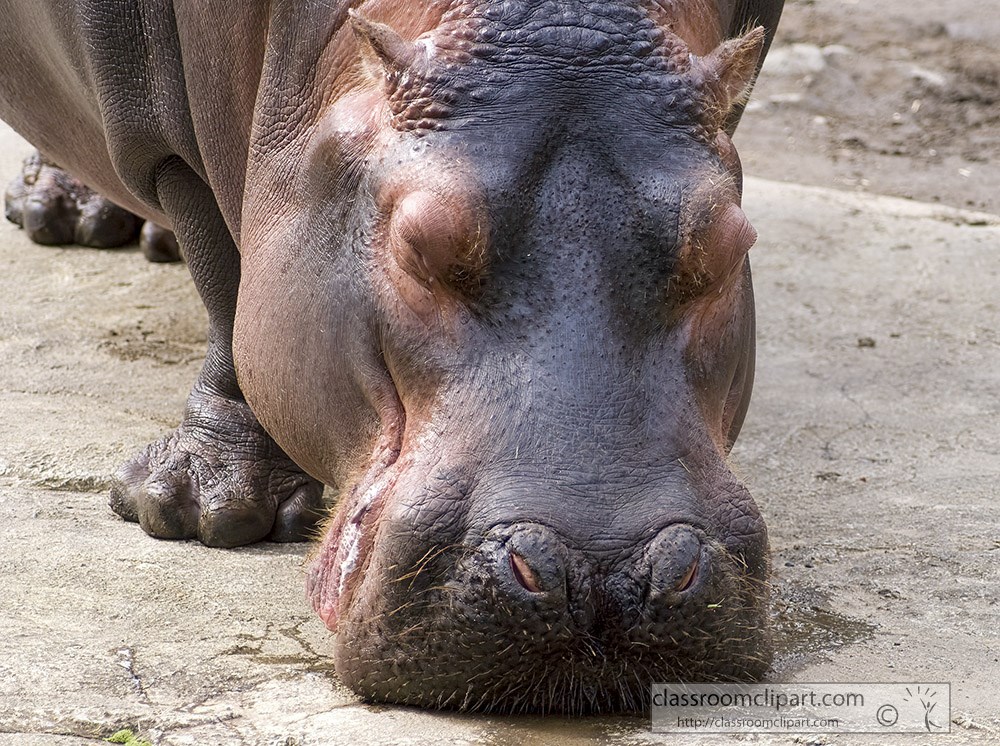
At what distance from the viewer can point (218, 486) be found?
4.09 m

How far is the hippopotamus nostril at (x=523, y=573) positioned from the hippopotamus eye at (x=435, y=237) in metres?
0.54

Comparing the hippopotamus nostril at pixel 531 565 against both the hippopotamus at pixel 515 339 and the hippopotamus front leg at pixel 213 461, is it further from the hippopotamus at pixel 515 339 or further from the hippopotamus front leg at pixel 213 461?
the hippopotamus front leg at pixel 213 461

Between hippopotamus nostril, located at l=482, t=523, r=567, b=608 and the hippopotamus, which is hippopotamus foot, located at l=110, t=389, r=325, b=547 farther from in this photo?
hippopotamus nostril, located at l=482, t=523, r=567, b=608

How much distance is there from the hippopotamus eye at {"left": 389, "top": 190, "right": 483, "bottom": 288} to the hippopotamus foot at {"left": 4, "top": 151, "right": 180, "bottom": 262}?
12.5 feet

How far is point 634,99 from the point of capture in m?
2.94

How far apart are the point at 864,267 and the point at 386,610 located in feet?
14.6

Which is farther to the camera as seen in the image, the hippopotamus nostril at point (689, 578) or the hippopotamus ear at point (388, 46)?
the hippopotamus ear at point (388, 46)

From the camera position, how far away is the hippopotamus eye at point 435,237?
2.80m

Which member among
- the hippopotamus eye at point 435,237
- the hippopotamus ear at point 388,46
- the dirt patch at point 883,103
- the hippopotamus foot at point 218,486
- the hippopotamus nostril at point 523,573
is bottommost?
the dirt patch at point 883,103

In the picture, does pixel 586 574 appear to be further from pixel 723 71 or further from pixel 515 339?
pixel 723 71

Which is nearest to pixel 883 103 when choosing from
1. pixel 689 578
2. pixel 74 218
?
pixel 74 218

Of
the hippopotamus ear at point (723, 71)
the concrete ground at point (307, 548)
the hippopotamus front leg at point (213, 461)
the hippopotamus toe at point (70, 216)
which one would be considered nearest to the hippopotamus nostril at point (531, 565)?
the concrete ground at point (307, 548)

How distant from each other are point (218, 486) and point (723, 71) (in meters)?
1.80

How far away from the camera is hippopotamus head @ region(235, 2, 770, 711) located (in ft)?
8.80
